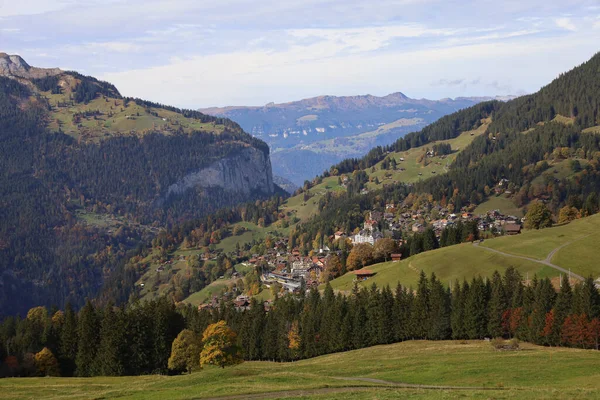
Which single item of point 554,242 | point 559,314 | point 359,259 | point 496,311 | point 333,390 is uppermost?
point 554,242

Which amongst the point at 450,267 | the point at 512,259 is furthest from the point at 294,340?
the point at 512,259

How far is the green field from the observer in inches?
2168

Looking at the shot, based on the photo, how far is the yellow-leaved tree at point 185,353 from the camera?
10338cm

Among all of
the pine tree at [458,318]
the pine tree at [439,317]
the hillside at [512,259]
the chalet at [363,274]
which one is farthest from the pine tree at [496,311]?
the chalet at [363,274]

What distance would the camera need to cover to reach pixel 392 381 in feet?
219

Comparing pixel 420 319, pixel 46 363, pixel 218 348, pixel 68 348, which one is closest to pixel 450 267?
pixel 420 319

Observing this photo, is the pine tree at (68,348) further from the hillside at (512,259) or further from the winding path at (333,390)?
the hillside at (512,259)

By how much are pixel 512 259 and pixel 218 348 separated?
3063 inches

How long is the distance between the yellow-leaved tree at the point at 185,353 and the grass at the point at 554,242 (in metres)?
76.9

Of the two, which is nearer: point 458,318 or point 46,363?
point 46,363

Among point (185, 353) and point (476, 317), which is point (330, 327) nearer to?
point (476, 317)

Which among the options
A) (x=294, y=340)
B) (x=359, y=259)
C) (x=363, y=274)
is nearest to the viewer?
(x=294, y=340)

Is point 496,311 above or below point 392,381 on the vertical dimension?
below

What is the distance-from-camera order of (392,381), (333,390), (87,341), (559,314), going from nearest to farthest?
(333,390), (392,381), (559,314), (87,341)
